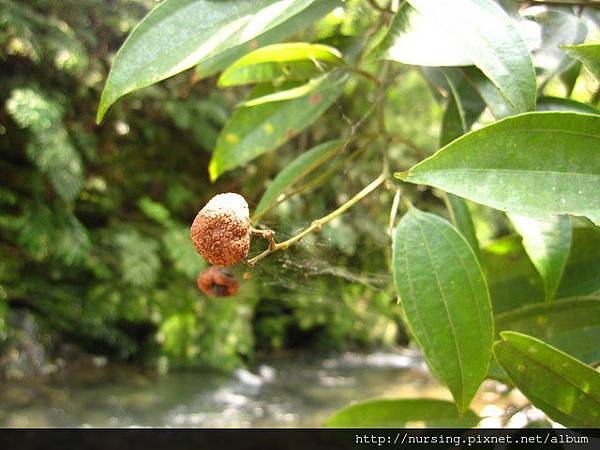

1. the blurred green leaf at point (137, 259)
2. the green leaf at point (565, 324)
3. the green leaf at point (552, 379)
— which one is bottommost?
the green leaf at point (552, 379)

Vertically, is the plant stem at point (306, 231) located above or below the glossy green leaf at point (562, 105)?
below

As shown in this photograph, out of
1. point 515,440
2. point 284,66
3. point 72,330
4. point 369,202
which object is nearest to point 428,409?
point 515,440

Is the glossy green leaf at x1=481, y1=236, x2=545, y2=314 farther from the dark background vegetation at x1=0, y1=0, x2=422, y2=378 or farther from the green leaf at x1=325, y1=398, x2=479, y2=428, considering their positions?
the dark background vegetation at x1=0, y1=0, x2=422, y2=378

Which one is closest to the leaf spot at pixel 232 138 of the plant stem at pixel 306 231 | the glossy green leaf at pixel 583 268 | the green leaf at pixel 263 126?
the green leaf at pixel 263 126

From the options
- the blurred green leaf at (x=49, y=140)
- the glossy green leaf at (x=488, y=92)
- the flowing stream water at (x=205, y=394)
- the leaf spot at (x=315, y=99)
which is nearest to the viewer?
the glossy green leaf at (x=488, y=92)

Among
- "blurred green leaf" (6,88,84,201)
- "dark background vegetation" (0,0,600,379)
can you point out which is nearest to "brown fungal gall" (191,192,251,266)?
"dark background vegetation" (0,0,600,379)

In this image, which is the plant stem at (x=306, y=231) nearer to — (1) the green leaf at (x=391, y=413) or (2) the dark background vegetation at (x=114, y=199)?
(1) the green leaf at (x=391, y=413)
